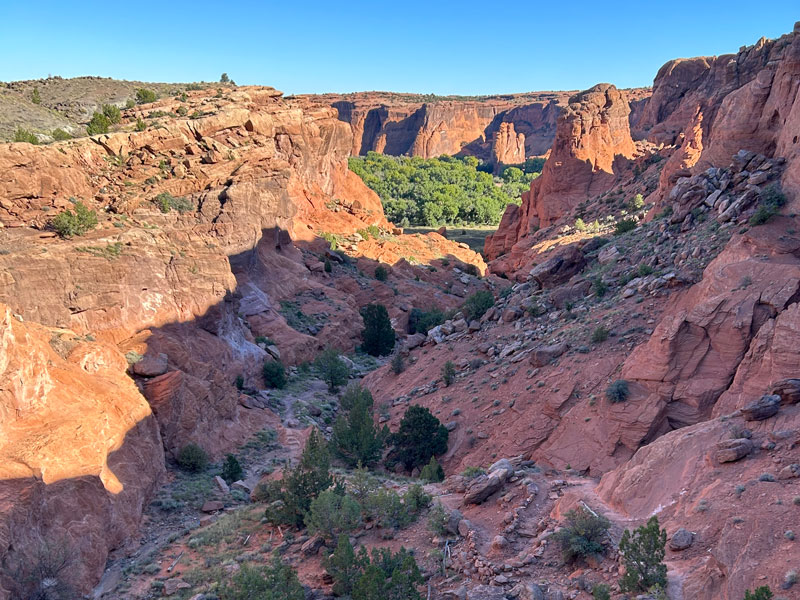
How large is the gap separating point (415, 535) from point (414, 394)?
43.8 feet

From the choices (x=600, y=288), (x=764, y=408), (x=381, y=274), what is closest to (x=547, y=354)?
(x=600, y=288)

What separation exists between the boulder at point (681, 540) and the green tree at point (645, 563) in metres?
0.86

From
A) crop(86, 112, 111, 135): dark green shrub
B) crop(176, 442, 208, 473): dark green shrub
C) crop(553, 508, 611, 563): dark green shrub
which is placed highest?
crop(86, 112, 111, 135): dark green shrub

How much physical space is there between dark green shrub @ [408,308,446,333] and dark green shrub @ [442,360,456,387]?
41.3 feet

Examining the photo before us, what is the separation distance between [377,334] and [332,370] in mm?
6811

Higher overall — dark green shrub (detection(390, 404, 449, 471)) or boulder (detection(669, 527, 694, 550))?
boulder (detection(669, 527, 694, 550))

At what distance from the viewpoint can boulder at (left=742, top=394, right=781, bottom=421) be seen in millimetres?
12368

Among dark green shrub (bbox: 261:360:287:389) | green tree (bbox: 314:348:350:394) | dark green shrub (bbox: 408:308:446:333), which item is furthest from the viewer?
dark green shrub (bbox: 408:308:446:333)

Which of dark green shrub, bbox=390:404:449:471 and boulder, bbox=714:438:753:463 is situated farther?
dark green shrub, bbox=390:404:449:471

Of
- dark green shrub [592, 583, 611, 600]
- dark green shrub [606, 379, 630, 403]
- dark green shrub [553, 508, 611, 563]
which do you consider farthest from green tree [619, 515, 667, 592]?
dark green shrub [606, 379, 630, 403]

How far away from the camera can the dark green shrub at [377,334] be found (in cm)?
3828

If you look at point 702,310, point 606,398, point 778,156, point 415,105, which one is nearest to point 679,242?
point 778,156

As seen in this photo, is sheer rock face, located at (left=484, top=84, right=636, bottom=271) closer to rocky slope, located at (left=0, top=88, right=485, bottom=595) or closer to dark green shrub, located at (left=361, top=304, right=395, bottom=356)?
rocky slope, located at (left=0, top=88, right=485, bottom=595)

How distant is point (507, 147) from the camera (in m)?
143
